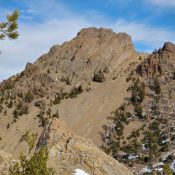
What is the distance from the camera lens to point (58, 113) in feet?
274

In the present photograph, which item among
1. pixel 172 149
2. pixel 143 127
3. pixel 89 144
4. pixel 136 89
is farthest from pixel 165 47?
pixel 89 144

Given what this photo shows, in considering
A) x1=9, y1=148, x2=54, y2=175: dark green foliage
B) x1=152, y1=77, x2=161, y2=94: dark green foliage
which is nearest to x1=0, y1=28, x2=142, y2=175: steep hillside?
x1=152, y1=77, x2=161, y2=94: dark green foliage

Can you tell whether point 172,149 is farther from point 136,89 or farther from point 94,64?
point 94,64

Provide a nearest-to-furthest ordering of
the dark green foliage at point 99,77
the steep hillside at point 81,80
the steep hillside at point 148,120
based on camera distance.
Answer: the steep hillside at point 148,120 < the steep hillside at point 81,80 < the dark green foliage at point 99,77

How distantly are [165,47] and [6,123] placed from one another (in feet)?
109

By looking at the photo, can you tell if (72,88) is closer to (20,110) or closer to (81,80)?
(81,80)

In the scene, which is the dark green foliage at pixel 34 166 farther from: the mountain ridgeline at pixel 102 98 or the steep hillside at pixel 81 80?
the steep hillside at pixel 81 80

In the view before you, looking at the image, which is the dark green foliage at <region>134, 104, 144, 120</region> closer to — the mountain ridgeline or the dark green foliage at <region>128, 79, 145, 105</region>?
the mountain ridgeline

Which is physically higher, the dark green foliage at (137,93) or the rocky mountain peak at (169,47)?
the rocky mountain peak at (169,47)

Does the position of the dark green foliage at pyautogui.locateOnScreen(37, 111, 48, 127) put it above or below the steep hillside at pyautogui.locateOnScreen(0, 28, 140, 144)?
below

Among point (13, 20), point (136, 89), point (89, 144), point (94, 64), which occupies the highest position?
point (94, 64)

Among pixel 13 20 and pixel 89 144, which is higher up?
pixel 13 20

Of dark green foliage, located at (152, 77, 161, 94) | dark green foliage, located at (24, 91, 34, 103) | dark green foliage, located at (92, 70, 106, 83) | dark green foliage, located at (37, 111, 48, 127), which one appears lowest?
dark green foliage, located at (37, 111, 48, 127)

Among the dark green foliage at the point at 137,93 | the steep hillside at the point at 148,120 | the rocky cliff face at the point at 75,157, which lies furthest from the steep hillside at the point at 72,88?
the rocky cliff face at the point at 75,157
